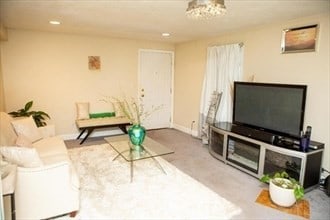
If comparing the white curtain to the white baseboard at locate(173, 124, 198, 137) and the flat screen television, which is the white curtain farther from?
the white baseboard at locate(173, 124, 198, 137)

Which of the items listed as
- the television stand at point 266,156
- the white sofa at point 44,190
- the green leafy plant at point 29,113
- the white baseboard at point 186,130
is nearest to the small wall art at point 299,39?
the television stand at point 266,156

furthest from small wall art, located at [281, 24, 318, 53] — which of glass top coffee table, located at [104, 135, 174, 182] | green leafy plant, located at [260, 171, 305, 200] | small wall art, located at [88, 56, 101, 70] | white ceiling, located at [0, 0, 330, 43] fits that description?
small wall art, located at [88, 56, 101, 70]

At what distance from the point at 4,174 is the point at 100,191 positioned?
3.86 ft

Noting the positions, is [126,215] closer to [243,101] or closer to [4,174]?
[4,174]

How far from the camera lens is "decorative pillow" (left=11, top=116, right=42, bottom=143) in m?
Result: 3.25

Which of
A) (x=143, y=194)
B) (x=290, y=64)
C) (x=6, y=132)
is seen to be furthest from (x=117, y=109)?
(x=290, y=64)

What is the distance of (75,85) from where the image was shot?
16.4ft

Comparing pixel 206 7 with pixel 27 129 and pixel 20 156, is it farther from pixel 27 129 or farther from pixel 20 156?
pixel 27 129

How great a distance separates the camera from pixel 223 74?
450 cm

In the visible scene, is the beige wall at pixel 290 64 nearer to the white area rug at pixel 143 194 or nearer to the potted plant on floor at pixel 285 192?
the potted plant on floor at pixel 285 192

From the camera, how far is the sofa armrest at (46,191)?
2076 millimetres

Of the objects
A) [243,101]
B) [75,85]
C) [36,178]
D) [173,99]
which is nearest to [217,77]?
[243,101]

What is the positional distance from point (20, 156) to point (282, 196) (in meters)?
2.72

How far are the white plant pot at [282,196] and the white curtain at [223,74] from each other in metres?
1.96
